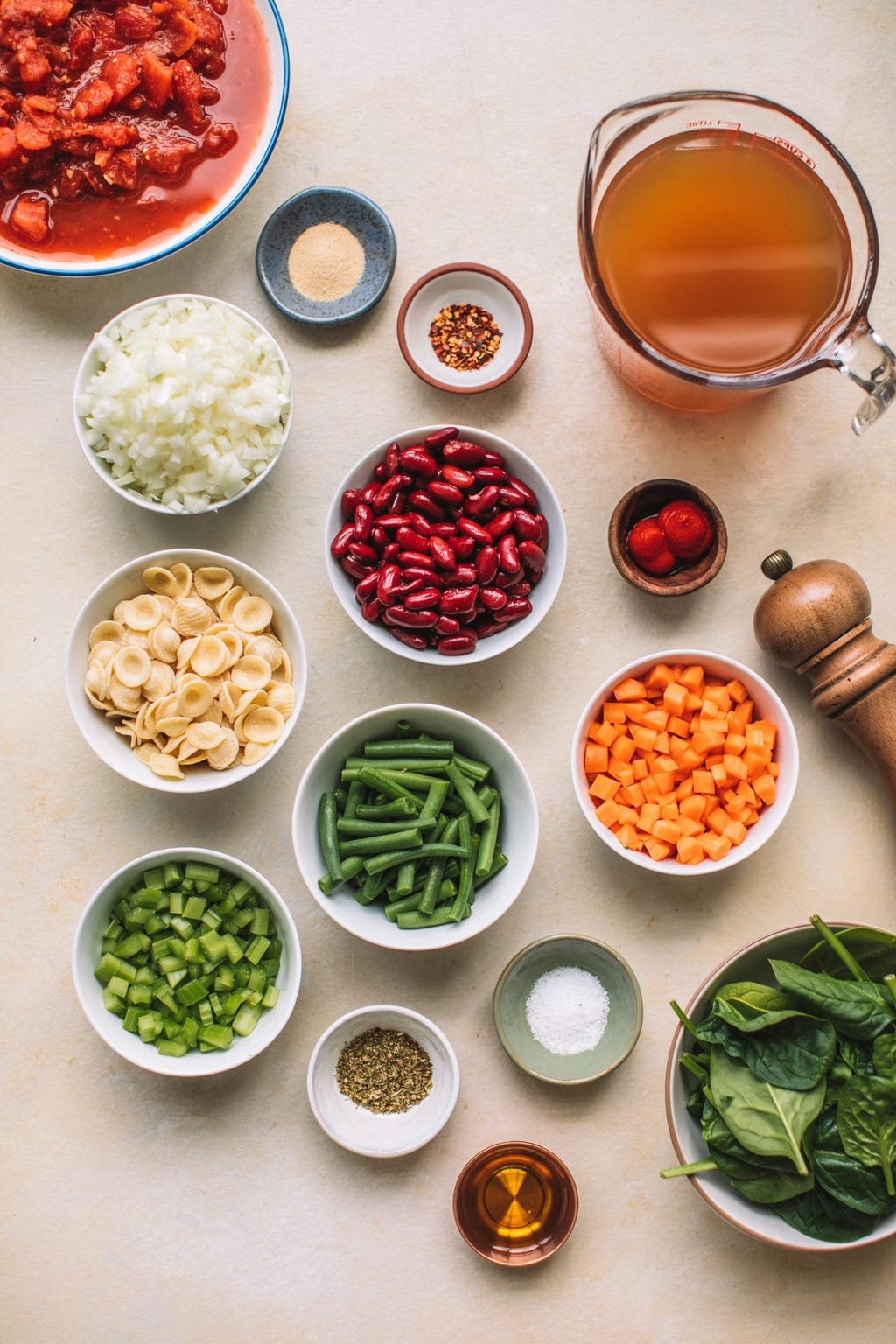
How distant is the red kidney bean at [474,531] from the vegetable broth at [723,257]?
18.4 inches

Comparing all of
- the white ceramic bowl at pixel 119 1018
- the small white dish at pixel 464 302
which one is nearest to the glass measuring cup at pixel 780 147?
the small white dish at pixel 464 302

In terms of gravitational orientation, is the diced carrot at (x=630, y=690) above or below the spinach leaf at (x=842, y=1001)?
above

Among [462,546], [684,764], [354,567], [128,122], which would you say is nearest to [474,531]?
[462,546]

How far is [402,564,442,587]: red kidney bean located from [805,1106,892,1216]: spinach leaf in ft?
4.00

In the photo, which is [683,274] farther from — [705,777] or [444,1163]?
[444,1163]

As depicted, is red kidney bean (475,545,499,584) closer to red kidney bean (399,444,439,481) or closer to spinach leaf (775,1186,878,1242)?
red kidney bean (399,444,439,481)

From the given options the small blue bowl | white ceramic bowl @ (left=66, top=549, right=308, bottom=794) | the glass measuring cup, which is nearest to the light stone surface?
the small blue bowl

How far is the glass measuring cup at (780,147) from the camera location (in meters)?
1.89

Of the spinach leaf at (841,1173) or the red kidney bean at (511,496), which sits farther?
the red kidney bean at (511,496)

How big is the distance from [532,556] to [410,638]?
0.94 ft

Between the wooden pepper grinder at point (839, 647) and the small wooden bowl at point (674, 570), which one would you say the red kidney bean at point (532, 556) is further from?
the wooden pepper grinder at point (839, 647)

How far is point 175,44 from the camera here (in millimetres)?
2062

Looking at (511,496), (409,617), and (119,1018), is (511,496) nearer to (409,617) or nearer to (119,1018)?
(409,617)

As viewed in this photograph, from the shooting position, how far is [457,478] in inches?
79.7
